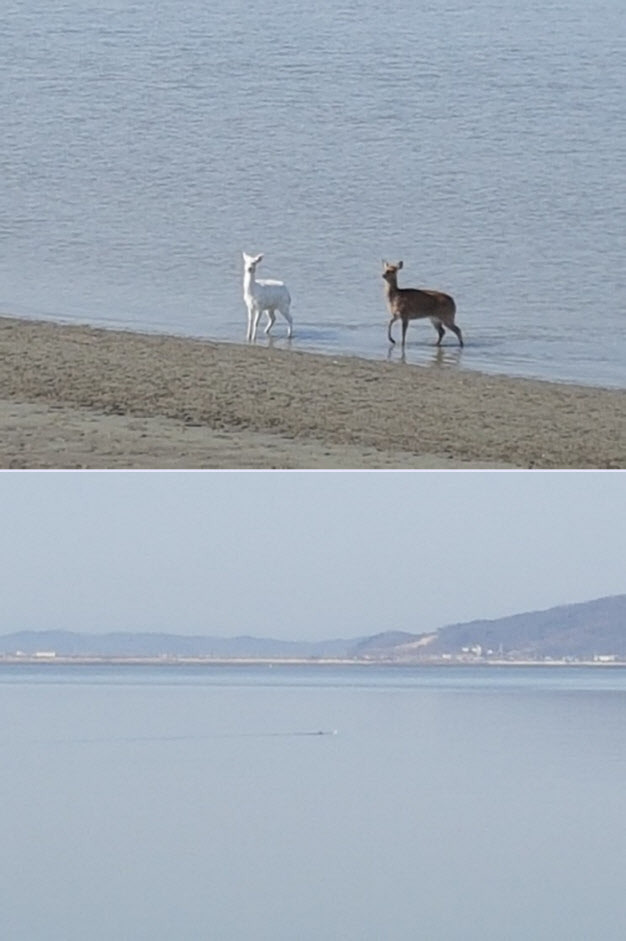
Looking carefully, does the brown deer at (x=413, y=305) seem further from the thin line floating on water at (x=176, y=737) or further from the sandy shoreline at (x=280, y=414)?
the thin line floating on water at (x=176, y=737)

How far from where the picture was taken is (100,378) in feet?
29.0

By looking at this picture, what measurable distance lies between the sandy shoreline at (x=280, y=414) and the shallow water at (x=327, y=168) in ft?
2.98

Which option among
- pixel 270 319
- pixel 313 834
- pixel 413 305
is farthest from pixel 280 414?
pixel 270 319

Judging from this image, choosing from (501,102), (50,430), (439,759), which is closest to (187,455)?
(50,430)

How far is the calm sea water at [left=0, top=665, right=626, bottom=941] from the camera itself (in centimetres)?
644

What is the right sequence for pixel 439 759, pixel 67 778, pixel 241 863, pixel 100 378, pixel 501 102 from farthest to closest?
pixel 501 102, pixel 439 759, pixel 67 778, pixel 100 378, pixel 241 863

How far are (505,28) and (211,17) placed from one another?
7.48 ft

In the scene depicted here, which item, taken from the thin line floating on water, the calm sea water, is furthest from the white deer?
the thin line floating on water

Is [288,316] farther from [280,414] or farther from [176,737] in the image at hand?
[176,737]

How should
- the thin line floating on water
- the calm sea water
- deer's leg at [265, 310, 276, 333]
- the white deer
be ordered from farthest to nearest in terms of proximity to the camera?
the thin line floating on water → deer's leg at [265, 310, 276, 333] → the white deer → the calm sea water

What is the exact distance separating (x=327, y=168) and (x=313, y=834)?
8.19 meters

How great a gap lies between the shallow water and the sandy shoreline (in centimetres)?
91

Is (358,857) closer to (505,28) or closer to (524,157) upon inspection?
(524,157)

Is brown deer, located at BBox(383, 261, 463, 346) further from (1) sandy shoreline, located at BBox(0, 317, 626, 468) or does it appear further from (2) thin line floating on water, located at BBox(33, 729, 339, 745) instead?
(2) thin line floating on water, located at BBox(33, 729, 339, 745)
